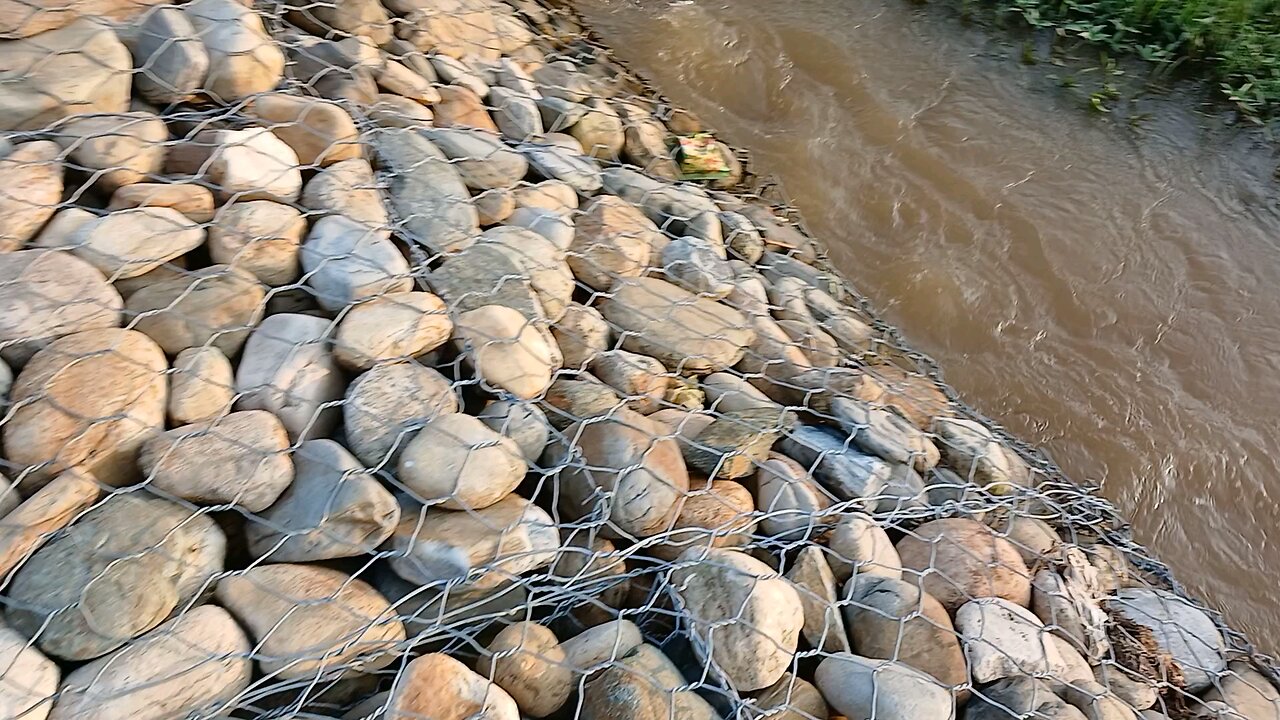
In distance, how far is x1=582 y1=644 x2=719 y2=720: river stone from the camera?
1.13 metres

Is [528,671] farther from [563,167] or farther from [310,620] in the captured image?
[563,167]

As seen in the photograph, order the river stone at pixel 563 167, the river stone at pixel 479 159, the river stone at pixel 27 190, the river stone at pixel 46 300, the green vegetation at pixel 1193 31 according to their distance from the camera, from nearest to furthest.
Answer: the river stone at pixel 46 300, the river stone at pixel 27 190, the river stone at pixel 479 159, the river stone at pixel 563 167, the green vegetation at pixel 1193 31

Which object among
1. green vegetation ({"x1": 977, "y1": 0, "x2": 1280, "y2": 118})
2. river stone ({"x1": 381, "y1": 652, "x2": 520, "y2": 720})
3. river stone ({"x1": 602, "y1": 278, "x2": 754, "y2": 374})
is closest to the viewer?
river stone ({"x1": 381, "y1": 652, "x2": 520, "y2": 720})

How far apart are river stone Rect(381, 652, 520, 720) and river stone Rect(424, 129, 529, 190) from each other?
1004 millimetres

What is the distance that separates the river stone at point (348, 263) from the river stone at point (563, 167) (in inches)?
21.0

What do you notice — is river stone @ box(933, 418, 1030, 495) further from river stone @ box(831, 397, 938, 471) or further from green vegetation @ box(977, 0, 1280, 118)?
green vegetation @ box(977, 0, 1280, 118)

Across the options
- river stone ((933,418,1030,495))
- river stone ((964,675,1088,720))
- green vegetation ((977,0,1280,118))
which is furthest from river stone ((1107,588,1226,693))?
green vegetation ((977,0,1280,118))

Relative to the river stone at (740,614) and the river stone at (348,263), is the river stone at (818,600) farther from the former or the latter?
the river stone at (348,263)

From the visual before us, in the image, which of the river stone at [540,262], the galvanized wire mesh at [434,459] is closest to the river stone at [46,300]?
the galvanized wire mesh at [434,459]

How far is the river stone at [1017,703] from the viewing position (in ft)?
4.29

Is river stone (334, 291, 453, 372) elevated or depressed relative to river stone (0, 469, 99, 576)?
elevated

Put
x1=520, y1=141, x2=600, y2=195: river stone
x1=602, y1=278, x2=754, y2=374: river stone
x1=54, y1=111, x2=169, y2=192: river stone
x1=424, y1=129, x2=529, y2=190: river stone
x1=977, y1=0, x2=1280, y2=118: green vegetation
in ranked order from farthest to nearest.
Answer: x1=977, y1=0, x2=1280, y2=118: green vegetation, x1=520, y1=141, x2=600, y2=195: river stone, x1=424, y1=129, x2=529, y2=190: river stone, x1=602, y1=278, x2=754, y2=374: river stone, x1=54, y1=111, x2=169, y2=192: river stone

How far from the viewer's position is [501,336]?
1.47 meters

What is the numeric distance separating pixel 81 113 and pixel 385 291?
22.0 inches
